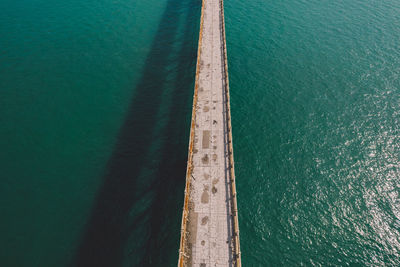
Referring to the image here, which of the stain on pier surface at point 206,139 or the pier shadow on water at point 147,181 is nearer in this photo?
the pier shadow on water at point 147,181

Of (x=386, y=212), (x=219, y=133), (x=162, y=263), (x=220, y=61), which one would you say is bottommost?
(x=162, y=263)

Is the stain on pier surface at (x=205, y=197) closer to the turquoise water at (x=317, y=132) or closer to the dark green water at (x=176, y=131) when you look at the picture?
the dark green water at (x=176, y=131)

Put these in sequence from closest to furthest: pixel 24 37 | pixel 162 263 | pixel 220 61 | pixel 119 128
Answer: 1. pixel 162 263
2. pixel 119 128
3. pixel 220 61
4. pixel 24 37

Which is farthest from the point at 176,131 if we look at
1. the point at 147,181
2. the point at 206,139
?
the point at 147,181

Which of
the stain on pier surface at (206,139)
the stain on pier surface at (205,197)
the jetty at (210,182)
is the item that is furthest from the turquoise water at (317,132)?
the stain on pier surface at (206,139)

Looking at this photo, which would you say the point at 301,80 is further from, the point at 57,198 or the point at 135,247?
the point at 57,198

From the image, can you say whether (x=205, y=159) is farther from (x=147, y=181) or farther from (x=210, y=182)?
(x=147, y=181)

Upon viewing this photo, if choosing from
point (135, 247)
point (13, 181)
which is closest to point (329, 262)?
point (135, 247)
